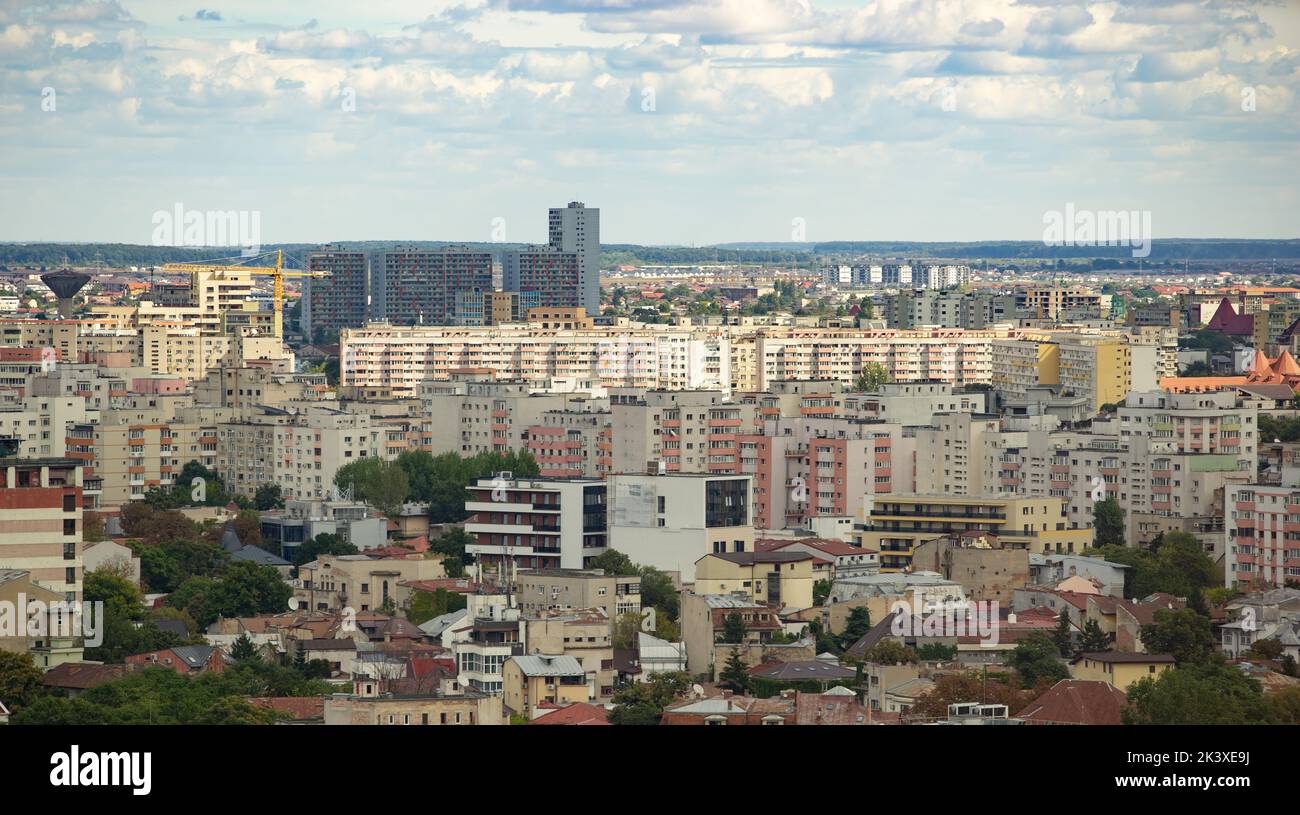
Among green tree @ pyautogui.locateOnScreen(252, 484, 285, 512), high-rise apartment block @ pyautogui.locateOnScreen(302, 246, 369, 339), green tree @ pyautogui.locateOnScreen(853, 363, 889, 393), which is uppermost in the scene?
high-rise apartment block @ pyautogui.locateOnScreen(302, 246, 369, 339)

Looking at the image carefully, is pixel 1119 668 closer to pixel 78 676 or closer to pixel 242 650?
pixel 242 650

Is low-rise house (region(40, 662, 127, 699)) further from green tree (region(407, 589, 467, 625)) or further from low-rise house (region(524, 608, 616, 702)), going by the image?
green tree (region(407, 589, 467, 625))

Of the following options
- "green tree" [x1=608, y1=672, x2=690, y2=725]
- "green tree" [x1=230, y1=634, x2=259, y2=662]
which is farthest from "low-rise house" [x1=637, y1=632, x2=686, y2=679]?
"green tree" [x1=230, y1=634, x2=259, y2=662]

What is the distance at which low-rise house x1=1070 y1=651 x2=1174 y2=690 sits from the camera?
1249 centimetres

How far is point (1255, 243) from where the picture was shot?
204 feet

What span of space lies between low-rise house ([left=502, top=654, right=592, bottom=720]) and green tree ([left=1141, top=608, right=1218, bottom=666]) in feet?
10.1

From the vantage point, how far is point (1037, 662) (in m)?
12.8

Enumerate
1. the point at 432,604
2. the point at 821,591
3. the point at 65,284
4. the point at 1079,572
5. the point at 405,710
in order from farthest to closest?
the point at 65,284, the point at 1079,572, the point at 821,591, the point at 432,604, the point at 405,710

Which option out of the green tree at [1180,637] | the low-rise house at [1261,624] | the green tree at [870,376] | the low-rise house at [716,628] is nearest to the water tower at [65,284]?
the green tree at [870,376]

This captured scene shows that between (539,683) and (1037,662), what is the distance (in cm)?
246

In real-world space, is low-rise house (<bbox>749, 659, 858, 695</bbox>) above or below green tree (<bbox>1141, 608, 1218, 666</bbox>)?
below

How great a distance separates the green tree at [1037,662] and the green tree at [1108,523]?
5.80 m

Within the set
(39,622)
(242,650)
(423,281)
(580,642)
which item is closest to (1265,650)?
(580,642)

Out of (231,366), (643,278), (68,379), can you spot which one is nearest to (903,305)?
(231,366)
